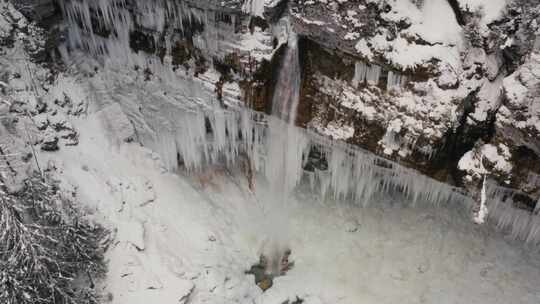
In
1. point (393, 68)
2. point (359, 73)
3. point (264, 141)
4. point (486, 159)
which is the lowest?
point (264, 141)

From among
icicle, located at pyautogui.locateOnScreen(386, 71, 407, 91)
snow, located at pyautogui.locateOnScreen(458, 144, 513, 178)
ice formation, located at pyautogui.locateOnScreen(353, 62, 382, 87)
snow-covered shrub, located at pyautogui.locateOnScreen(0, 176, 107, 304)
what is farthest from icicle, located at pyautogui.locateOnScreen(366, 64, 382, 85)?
snow-covered shrub, located at pyautogui.locateOnScreen(0, 176, 107, 304)

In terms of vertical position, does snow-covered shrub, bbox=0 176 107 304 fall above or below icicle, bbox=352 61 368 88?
below

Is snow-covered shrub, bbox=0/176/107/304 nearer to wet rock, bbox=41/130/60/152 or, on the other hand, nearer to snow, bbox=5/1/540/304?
snow, bbox=5/1/540/304

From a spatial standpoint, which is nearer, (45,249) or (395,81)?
(395,81)

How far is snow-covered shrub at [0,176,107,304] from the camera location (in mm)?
5480

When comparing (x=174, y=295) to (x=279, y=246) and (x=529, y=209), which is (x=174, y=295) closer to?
(x=279, y=246)

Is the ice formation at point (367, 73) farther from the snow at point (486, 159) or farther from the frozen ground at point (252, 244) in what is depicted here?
the frozen ground at point (252, 244)

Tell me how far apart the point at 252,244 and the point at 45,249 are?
12.1 feet

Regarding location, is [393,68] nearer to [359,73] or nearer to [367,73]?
[367,73]

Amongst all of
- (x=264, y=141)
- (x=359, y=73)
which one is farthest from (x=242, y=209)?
(x=359, y=73)

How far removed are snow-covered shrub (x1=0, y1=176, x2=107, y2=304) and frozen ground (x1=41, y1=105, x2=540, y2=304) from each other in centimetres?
44

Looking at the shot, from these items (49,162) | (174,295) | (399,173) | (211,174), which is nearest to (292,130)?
(399,173)

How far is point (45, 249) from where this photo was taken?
586cm

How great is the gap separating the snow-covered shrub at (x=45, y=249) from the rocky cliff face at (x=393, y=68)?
267 cm
